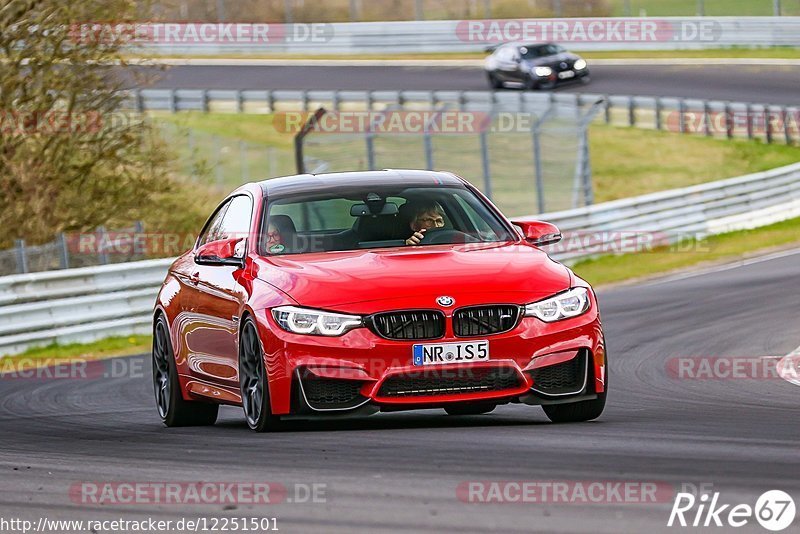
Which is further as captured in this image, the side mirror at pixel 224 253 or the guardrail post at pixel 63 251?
the guardrail post at pixel 63 251

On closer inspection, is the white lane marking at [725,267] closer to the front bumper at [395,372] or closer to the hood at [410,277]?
the hood at [410,277]

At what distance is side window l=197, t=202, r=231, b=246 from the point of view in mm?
10930

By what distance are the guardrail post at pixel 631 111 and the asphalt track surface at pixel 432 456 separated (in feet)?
104

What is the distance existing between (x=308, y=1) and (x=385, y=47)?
13.2 feet

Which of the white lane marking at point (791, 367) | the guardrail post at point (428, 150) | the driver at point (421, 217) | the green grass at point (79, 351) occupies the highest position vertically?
the driver at point (421, 217)

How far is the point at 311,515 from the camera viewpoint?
612cm

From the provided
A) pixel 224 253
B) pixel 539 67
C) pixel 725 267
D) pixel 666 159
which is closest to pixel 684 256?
pixel 725 267

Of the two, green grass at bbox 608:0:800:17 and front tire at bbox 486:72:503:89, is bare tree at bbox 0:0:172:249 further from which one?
green grass at bbox 608:0:800:17

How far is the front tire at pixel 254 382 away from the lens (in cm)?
885

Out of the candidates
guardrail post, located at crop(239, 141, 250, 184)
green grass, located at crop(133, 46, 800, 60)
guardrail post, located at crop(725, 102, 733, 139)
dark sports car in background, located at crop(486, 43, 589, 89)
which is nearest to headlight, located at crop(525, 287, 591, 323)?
guardrail post, located at crop(239, 141, 250, 184)

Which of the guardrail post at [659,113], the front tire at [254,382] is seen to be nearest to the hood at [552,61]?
the guardrail post at [659,113]

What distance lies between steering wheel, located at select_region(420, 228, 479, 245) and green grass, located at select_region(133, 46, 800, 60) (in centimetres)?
4194

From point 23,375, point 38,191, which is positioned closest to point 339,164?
point 38,191

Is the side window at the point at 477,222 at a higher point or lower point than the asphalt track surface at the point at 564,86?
higher
